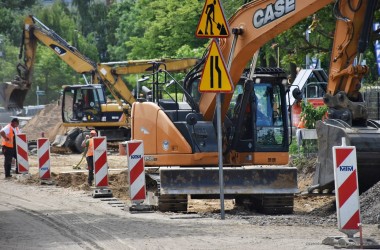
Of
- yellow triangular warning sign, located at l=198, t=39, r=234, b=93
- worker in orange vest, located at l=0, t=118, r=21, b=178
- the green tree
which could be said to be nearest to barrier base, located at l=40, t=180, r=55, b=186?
worker in orange vest, located at l=0, t=118, r=21, b=178

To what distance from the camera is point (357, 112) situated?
18.4 m

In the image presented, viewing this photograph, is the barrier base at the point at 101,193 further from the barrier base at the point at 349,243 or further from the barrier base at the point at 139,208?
the barrier base at the point at 349,243

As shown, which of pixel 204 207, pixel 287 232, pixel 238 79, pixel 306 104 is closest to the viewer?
pixel 287 232

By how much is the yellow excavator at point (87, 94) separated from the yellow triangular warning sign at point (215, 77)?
2395 cm

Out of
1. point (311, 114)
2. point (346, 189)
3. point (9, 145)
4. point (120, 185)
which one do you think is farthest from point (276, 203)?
point (9, 145)

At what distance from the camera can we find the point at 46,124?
51094 mm

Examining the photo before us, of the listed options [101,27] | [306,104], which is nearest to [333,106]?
[306,104]

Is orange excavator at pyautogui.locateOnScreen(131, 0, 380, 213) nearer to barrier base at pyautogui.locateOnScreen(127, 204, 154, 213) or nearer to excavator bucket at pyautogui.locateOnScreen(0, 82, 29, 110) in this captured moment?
barrier base at pyautogui.locateOnScreen(127, 204, 154, 213)

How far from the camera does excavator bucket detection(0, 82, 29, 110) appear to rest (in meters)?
42.4

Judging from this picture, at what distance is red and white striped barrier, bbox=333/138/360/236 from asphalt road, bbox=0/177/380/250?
1.55 feet

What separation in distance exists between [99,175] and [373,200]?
21.5 ft

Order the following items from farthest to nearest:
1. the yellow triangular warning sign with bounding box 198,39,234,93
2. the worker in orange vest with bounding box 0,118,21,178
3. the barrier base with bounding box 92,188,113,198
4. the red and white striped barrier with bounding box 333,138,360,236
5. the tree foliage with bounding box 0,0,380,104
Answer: the tree foliage with bounding box 0,0,380,104 < the worker in orange vest with bounding box 0,118,21,178 < the barrier base with bounding box 92,188,113,198 < the yellow triangular warning sign with bounding box 198,39,234,93 < the red and white striped barrier with bounding box 333,138,360,236

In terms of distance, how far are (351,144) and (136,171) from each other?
3.73 m

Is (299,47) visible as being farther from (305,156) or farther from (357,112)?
(357,112)
